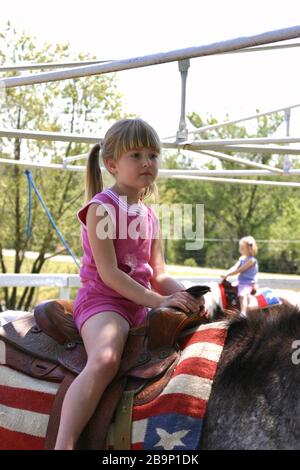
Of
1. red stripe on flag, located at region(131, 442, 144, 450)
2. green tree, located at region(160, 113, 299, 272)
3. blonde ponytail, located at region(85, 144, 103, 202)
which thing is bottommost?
green tree, located at region(160, 113, 299, 272)

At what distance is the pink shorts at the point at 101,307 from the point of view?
8.14 feet

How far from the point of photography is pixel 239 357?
7.52ft

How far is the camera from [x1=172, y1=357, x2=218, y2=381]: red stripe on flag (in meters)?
2.25

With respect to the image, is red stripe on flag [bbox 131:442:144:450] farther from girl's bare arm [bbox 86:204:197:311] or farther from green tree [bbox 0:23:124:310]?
green tree [bbox 0:23:124:310]

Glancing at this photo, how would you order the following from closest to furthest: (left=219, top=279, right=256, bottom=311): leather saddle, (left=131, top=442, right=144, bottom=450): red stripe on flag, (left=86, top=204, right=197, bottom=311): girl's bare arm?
(left=131, top=442, right=144, bottom=450): red stripe on flag → (left=86, top=204, right=197, bottom=311): girl's bare arm → (left=219, top=279, right=256, bottom=311): leather saddle

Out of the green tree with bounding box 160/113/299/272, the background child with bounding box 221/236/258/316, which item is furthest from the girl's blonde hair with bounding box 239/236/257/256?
the green tree with bounding box 160/113/299/272

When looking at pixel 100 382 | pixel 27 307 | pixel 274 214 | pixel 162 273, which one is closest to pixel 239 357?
pixel 100 382

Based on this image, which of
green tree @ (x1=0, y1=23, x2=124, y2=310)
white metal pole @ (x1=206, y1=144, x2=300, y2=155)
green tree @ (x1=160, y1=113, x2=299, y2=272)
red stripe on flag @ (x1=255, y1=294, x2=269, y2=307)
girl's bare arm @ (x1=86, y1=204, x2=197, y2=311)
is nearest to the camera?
girl's bare arm @ (x1=86, y1=204, x2=197, y2=311)

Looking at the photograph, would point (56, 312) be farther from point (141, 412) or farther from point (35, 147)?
A: point (35, 147)

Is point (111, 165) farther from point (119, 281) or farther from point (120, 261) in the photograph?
point (119, 281)

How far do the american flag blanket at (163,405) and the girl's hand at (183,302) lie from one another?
0.09 metres

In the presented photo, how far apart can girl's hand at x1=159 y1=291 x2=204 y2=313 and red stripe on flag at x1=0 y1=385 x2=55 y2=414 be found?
Answer: 21.3 inches

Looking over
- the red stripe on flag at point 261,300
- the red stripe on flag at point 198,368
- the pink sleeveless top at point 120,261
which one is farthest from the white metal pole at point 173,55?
the red stripe on flag at point 261,300
